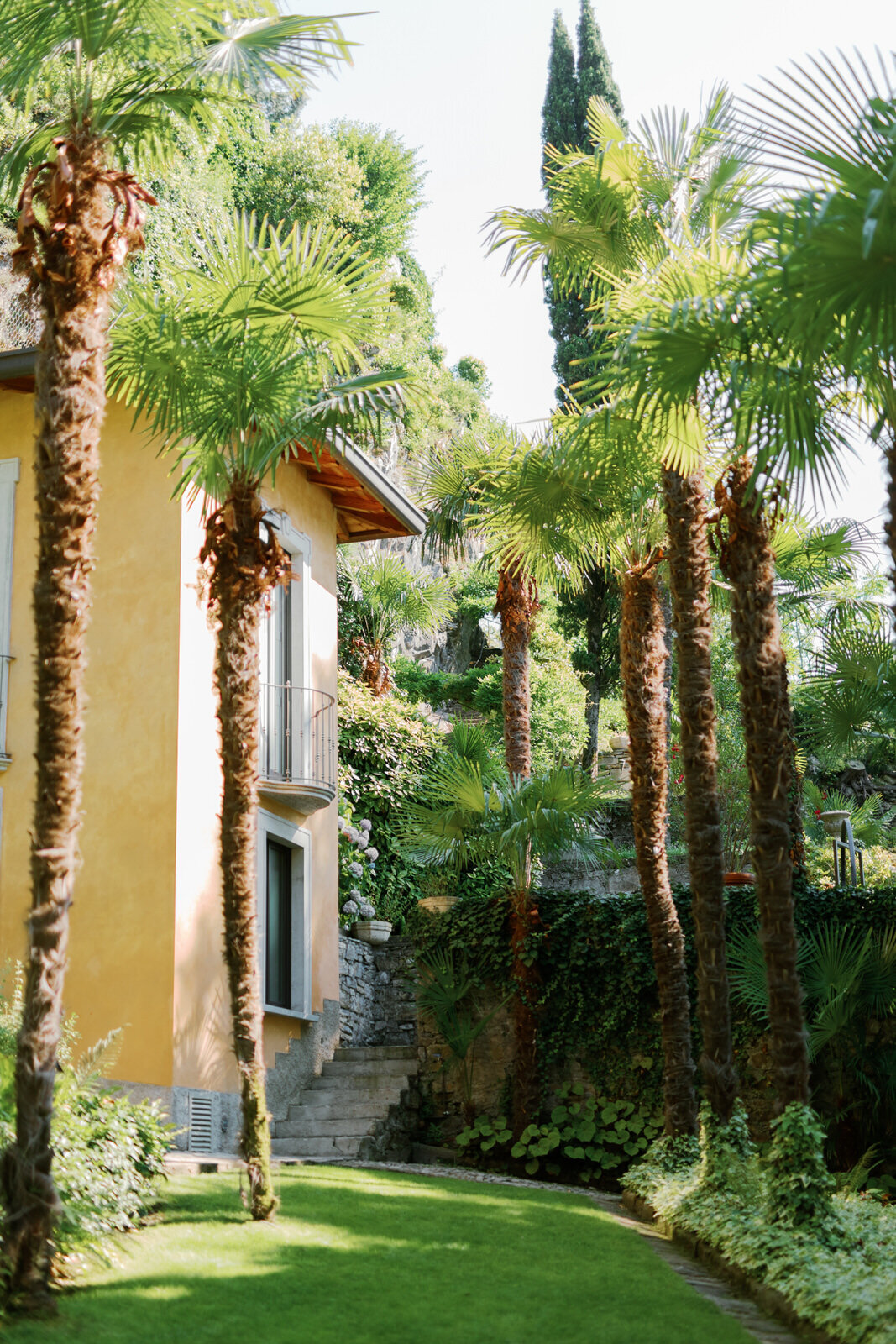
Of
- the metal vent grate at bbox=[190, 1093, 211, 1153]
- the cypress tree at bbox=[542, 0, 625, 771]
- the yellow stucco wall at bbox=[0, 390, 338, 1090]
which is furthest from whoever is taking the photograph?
the cypress tree at bbox=[542, 0, 625, 771]

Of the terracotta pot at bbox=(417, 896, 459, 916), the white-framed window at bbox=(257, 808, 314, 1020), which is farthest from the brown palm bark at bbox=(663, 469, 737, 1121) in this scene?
the white-framed window at bbox=(257, 808, 314, 1020)

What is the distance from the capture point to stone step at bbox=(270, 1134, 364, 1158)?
1249cm

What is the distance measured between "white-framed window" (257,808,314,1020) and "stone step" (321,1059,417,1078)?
75 cm

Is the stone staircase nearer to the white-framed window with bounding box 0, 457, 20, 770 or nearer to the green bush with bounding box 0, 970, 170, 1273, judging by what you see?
the green bush with bounding box 0, 970, 170, 1273

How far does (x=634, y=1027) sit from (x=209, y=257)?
919cm

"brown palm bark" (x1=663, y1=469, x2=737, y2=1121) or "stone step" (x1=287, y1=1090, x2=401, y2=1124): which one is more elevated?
"brown palm bark" (x1=663, y1=469, x2=737, y2=1121)

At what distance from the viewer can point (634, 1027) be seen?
13609 millimetres

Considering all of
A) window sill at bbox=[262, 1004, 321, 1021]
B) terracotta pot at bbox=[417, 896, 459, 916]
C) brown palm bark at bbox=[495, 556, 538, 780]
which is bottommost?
window sill at bbox=[262, 1004, 321, 1021]

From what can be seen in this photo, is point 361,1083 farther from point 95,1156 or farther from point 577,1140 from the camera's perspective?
point 95,1156

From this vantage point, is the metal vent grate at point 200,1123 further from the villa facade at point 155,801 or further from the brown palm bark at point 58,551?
the brown palm bark at point 58,551

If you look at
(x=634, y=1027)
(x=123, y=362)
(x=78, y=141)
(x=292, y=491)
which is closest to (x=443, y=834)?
(x=634, y=1027)

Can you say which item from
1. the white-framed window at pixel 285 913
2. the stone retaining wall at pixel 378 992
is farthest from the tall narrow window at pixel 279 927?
the stone retaining wall at pixel 378 992

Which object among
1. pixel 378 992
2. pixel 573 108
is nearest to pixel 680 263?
pixel 378 992

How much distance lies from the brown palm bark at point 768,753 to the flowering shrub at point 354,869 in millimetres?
8901
